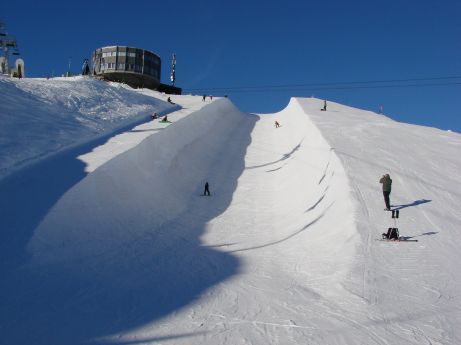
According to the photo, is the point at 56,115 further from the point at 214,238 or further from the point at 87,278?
the point at 87,278

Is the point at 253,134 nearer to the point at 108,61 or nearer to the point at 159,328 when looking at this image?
the point at 159,328

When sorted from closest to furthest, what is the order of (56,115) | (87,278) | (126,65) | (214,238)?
1. (87,278)
2. (214,238)
3. (56,115)
4. (126,65)

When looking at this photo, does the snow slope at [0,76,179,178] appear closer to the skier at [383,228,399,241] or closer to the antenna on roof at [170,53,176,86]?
the skier at [383,228,399,241]

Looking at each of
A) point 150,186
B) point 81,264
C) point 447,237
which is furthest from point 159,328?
point 150,186

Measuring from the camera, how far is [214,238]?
12961 millimetres

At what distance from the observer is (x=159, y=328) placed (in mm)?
6621

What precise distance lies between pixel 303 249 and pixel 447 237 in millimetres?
3455

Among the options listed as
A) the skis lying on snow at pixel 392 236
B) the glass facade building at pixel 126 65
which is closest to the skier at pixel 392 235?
the skis lying on snow at pixel 392 236

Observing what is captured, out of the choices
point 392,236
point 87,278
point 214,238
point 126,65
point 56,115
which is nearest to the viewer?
point 87,278

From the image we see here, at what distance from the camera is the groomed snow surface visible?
22.5 ft

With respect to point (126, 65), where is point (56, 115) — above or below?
below

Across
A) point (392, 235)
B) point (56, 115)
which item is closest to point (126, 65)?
point (56, 115)

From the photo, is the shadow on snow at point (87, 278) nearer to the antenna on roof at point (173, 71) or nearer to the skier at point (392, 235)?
the skier at point (392, 235)

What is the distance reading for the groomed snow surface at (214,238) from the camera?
6.87 m
